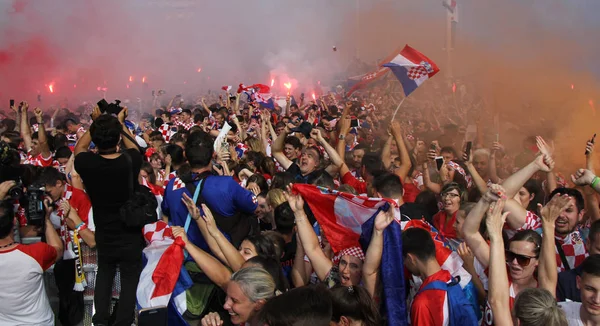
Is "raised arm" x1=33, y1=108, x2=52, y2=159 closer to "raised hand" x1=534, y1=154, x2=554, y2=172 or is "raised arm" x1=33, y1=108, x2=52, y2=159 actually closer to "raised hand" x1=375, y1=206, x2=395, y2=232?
"raised hand" x1=375, y1=206, x2=395, y2=232

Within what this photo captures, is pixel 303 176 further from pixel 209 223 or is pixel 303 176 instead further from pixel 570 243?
pixel 570 243

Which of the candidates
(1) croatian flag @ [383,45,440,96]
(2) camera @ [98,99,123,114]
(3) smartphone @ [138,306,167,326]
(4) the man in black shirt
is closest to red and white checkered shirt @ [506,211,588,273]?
(3) smartphone @ [138,306,167,326]

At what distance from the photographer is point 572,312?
122 inches

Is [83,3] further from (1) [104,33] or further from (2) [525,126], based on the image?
(2) [525,126]

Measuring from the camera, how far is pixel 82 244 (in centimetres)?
493

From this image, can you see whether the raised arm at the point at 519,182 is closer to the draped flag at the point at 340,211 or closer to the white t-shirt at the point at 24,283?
the draped flag at the point at 340,211

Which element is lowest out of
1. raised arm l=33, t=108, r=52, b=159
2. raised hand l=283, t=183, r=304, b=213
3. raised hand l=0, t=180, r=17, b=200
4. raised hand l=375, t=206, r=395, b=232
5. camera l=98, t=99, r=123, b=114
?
raised arm l=33, t=108, r=52, b=159

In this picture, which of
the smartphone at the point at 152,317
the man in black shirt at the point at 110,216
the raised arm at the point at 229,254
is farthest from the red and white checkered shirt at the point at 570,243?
the man in black shirt at the point at 110,216

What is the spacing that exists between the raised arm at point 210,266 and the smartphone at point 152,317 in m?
0.36

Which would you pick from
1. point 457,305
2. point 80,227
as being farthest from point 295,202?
point 80,227

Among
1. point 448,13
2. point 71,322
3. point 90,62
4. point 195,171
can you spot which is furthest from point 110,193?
point 90,62

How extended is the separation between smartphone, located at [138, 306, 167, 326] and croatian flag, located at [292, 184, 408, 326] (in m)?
1.11

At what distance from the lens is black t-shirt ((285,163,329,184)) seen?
549cm

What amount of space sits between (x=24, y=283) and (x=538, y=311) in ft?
10.2
